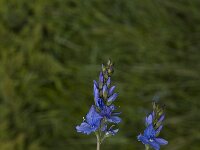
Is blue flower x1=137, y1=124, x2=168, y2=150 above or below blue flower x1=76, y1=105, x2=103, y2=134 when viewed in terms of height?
below

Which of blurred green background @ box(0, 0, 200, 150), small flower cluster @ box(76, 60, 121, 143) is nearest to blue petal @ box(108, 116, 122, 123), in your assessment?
small flower cluster @ box(76, 60, 121, 143)

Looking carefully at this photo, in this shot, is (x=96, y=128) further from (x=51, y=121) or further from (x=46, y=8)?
(x=46, y=8)

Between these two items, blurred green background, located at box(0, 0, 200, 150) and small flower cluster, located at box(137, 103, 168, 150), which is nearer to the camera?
small flower cluster, located at box(137, 103, 168, 150)

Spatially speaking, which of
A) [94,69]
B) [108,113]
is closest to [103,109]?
[108,113]

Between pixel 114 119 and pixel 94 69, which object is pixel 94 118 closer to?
pixel 114 119

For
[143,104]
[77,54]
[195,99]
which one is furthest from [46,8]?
[195,99]

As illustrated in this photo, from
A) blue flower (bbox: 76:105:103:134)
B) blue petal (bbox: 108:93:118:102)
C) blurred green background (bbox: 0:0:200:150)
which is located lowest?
blue flower (bbox: 76:105:103:134)

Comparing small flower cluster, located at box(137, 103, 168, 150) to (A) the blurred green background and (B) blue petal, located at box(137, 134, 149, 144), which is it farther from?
(A) the blurred green background
